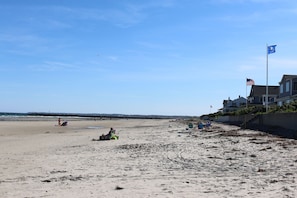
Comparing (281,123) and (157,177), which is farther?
(281,123)

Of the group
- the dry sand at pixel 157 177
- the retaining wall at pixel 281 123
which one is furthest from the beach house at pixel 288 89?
the dry sand at pixel 157 177

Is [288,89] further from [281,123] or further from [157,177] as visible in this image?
[157,177]

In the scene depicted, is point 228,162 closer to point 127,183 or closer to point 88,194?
point 127,183

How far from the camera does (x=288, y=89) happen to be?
54.9 meters

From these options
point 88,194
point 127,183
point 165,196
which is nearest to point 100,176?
point 127,183

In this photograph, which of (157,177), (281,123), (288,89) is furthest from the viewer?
(288,89)

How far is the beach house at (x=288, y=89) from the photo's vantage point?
53031 millimetres

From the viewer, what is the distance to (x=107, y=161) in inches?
498

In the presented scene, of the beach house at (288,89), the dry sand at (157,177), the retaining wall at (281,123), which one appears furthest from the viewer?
the beach house at (288,89)

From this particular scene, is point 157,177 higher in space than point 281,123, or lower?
lower

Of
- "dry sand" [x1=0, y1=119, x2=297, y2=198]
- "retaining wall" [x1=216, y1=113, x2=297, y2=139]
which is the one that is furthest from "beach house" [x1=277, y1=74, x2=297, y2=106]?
"dry sand" [x1=0, y1=119, x2=297, y2=198]

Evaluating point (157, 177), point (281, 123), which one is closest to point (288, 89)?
point (281, 123)

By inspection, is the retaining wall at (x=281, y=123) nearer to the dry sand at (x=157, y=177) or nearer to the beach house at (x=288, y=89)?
the dry sand at (x=157, y=177)

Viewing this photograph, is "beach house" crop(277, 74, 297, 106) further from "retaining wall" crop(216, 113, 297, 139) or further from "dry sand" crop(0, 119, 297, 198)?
"dry sand" crop(0, 119, 297, 198)
